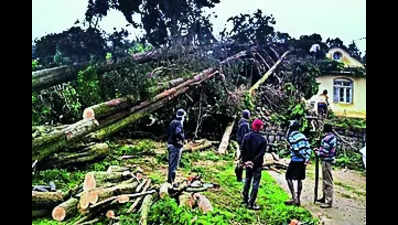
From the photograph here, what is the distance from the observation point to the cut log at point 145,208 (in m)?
2.82

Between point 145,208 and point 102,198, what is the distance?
350mm

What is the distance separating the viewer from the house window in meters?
10.2

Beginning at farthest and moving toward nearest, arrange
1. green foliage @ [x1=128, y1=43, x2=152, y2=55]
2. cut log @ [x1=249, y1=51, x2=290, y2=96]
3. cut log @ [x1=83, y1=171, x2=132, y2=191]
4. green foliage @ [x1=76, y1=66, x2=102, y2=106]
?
cut log @ [x1=249, y1=51, x2=290, y2=96]
green foliage @ [x1=128, y1=43, x2=152, y2=55]
green foliage @ [x1=76, y1=66, x2=102, y2=106]
cut log @ [x1=83, y1=171, x2=132, y2=191]

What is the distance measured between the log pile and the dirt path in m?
1.17

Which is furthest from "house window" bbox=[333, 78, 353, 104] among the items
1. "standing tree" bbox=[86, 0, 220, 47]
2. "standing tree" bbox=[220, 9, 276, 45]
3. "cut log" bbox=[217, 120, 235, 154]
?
"cut log" bbox=[217, 120, 235, 154]

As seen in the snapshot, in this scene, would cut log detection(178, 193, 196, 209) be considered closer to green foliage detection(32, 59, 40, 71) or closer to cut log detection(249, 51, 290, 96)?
green foliage detection(32, 59, 40, 71)

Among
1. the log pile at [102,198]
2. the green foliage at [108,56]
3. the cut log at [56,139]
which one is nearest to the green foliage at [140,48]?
the green foliage at [108,56]

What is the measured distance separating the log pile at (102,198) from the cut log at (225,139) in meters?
2.88

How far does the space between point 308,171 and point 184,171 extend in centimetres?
175

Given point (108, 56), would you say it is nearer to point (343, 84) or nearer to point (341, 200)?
point (341, 200)

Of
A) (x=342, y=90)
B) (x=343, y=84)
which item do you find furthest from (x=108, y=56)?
(x=343, y=84)

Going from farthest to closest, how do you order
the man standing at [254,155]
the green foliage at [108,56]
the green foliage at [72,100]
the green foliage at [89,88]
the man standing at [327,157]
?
1. the green foliage at [108,56]
2. the green foliage at [72,100]
3. the green foliage at [89,88]
4. the man standing at [327,157]
5. the man standing at [254,155]

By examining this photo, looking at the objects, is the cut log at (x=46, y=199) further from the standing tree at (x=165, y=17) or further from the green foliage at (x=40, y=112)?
the standing tree at (x=165, y=17)
